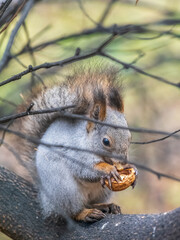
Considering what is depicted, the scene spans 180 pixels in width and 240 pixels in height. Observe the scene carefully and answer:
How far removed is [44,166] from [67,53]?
38.6 inches

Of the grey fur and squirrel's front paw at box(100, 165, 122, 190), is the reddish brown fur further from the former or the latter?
squirrel's front paw at box(100, 165, 122, 190)

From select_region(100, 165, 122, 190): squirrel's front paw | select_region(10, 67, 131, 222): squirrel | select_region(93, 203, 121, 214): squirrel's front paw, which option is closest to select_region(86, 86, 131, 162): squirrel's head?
select_region(10, 67, 131, 222): squirrel

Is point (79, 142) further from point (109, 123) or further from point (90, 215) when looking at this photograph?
point (90, 215)

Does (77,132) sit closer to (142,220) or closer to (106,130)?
(106,130)

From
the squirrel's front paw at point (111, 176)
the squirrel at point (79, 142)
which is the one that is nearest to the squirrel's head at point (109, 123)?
the squirrel at point (79, 142)

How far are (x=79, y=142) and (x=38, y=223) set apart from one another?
0.41 meters

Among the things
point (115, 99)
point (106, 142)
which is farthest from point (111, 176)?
point (115, 99)

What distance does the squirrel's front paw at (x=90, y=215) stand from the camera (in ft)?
7.50

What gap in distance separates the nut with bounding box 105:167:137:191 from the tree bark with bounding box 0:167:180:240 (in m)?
0.12

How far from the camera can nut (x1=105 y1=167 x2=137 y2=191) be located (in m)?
2.24

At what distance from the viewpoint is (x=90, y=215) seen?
2.31m

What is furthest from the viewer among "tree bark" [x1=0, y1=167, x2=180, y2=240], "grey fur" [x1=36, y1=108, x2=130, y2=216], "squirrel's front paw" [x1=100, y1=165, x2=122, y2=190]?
"grey fur" [x1=36, y1=108, x2=130, y2=216]

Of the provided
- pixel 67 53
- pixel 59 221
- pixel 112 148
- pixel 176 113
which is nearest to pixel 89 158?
pixel 112 148

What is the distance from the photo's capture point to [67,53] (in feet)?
10.3
